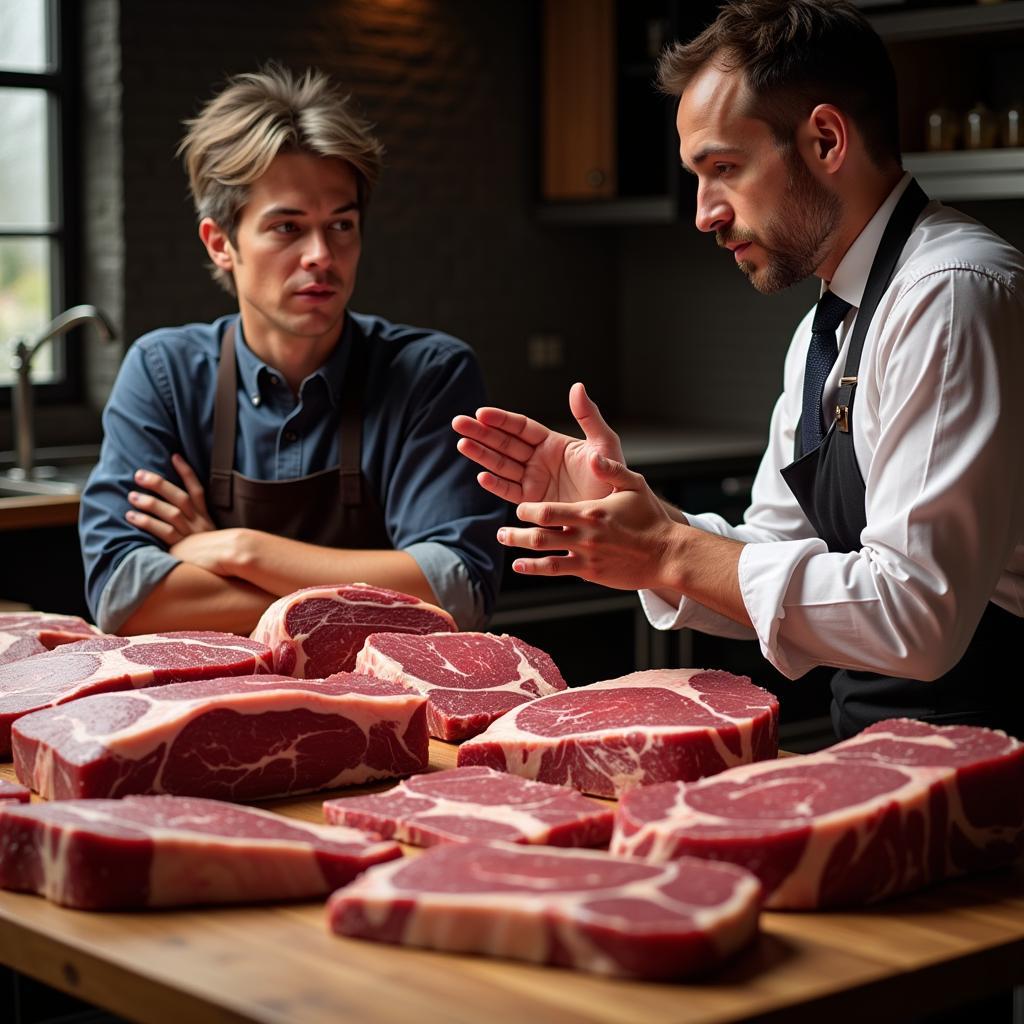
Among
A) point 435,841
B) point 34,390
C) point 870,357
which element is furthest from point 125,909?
point 34,390

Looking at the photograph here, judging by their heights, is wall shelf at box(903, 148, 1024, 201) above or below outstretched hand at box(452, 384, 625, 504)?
above

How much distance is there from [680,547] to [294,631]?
54cm

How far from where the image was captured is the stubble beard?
2033mm

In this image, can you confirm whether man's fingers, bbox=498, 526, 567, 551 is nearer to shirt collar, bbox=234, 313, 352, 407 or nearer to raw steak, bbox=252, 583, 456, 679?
raw steak, bbox=252, 583, 456, 679

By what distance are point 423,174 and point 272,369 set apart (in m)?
2.70

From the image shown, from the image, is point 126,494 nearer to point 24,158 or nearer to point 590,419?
point 590,419

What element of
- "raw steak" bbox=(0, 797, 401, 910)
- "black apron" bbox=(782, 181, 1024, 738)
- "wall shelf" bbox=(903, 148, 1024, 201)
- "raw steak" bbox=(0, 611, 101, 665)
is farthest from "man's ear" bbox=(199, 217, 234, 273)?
"wall shelf" bbox=(903, 148, 1024, 201)

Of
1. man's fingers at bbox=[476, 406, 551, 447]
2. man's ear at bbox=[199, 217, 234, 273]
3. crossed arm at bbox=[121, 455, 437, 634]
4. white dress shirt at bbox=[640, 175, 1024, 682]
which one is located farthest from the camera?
man's ear at bbox=[199, 217, 234, 273]

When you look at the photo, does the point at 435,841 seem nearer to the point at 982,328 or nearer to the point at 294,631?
the point at 294,631

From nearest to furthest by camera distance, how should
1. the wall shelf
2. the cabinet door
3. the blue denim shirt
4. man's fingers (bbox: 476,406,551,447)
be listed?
man's fingers (bbox: 476,406,551,447), the blue denim shirt, the wall shelf, the cabinet door

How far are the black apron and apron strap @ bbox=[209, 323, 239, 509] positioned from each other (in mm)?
1162

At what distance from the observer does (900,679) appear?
6.72 ft

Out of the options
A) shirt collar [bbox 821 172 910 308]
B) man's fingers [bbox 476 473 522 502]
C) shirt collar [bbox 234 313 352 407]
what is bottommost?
man's fingers [bbox 476 473 522 502]

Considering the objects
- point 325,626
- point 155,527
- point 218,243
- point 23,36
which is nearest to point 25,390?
point 23,36
